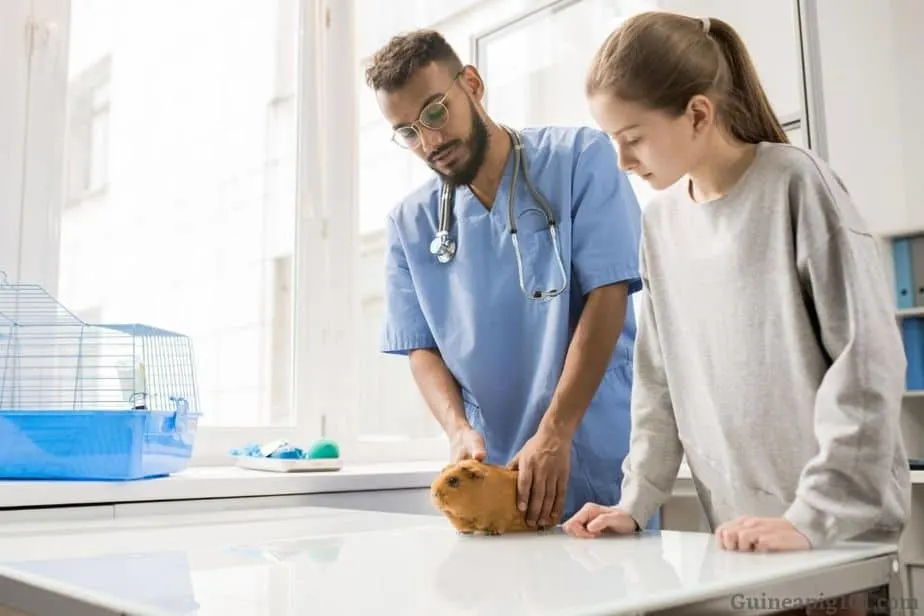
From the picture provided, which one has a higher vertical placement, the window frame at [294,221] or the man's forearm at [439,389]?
the window frame at [294,221]

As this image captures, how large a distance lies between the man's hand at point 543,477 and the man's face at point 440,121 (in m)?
0.47

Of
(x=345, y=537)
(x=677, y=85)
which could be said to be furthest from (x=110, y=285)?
(x=677, y=85)

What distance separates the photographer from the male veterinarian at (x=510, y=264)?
4.54ft

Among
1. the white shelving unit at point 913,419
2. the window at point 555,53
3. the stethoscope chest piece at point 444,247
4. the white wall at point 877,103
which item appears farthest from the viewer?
the window at point 555,53

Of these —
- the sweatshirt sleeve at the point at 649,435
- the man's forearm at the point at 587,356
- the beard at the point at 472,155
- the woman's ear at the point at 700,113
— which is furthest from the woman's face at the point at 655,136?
the beard at the point at 472,155

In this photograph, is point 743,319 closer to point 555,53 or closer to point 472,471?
point 472,471

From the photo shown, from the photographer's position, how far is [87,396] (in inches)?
72.2

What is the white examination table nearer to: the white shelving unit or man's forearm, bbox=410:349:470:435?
man's forearm, bbox=410:349:470:435

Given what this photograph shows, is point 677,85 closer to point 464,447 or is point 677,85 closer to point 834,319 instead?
point 834,319

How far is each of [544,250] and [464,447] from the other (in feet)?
1.08

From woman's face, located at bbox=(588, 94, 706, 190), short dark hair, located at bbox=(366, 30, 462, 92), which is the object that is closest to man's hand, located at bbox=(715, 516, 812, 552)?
woman's face, located at bbox=(588, 94, 706, 190)

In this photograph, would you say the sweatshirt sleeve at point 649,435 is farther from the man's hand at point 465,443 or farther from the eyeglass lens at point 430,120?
the eyeglass lens at point 430,120

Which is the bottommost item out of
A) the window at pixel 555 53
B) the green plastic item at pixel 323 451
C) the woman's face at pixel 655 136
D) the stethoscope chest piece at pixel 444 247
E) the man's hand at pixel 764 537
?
the man's hand at pixel 764 537

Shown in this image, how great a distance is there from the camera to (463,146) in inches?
56.7
